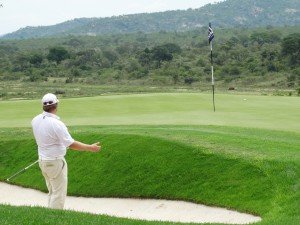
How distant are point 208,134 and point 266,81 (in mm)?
57313

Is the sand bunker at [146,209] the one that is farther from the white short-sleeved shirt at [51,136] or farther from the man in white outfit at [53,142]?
the white short-sleeved shirt at [51,136]

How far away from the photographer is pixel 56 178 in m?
9.48

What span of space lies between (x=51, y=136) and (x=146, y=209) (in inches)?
166

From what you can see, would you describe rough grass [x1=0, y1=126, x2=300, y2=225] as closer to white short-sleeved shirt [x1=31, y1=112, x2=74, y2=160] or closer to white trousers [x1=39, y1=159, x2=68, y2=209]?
white trousers [x1=39, y1=159, x2=68, y2=209]

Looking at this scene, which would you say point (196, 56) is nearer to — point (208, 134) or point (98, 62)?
point (98, 62)

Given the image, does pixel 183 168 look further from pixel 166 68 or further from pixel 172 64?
pixel 172 64

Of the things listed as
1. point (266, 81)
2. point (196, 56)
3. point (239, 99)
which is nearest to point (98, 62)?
point (196, 56)

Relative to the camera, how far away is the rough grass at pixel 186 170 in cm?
1102

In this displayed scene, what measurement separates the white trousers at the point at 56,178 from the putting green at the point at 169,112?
11.9 m

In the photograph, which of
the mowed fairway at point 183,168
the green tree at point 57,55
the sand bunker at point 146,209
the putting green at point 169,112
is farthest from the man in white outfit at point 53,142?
the green tree at point 57,55

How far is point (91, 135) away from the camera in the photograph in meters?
17.3

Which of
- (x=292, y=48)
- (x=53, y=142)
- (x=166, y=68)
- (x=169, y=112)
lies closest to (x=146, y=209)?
(x=53, y=142)

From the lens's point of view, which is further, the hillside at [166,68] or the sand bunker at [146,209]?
the hillside at [166,68]

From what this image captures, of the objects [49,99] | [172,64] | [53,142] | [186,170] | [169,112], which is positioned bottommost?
[172,64]
